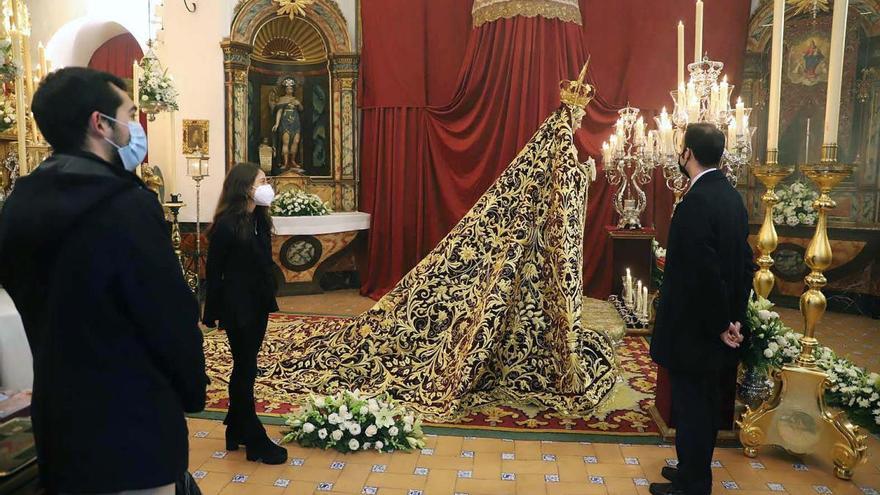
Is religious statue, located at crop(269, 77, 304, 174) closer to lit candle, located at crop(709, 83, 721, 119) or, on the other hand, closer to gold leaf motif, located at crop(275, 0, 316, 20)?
gold leaf motif, located at crop(275, 0, 316, 20)

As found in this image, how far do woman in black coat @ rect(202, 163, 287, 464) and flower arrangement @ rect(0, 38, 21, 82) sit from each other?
7.40 ft

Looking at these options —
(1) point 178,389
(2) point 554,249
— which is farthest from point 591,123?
(1) point 178,389

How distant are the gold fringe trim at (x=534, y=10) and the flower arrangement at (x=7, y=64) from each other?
489 centimetres

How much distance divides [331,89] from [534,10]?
277cm

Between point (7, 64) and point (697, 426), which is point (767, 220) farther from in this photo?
point (7, 64)

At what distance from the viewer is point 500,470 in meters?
3.27

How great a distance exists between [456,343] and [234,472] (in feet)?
5.09

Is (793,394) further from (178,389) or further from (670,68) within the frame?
(670,68)

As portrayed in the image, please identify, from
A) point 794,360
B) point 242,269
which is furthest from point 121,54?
point 794,360

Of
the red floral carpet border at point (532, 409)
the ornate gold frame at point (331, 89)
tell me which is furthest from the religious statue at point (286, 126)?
the red floral carpet border at point (532, 409)

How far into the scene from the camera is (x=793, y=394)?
3344 millimetres

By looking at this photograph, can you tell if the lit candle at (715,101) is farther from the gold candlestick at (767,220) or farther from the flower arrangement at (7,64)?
the flower arrangement at (7,64)

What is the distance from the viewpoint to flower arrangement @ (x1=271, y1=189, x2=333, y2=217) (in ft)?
25.1

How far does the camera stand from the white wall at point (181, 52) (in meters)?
7.61
